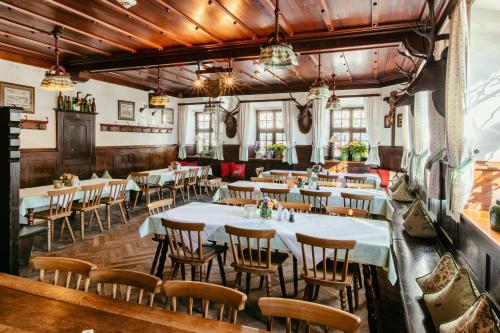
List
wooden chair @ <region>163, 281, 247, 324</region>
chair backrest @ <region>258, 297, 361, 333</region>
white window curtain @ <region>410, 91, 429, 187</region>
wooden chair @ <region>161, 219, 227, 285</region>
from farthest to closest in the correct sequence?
white window curtain @ <region>410, 91, 429, 187</region> < wooden chair @ <region>161, 219, 227, 285</region> < wooden chair @ <region>163, 281, 247, 324</region> < chair backrest @ <region>258, 297, 361, 333</region>

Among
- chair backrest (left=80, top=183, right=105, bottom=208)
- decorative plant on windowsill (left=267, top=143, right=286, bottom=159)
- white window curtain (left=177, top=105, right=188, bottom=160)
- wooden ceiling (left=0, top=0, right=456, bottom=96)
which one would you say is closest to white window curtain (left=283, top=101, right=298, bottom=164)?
decorative plant on windowsill (left=267, top=143, right=286, bottom=159)

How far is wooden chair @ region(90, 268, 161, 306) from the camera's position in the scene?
1.75 metres

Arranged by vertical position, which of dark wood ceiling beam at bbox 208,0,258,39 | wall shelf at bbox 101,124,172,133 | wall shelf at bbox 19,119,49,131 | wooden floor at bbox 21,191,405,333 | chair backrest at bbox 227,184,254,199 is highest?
dark wood ceiling beam at bbox 208,0,258,39

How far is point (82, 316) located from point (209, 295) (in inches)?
22.6

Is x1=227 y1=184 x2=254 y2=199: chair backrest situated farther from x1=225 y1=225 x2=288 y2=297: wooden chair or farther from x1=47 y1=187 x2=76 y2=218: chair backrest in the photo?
x1=47 y1=187 x2=76 y2=218: chair backrest

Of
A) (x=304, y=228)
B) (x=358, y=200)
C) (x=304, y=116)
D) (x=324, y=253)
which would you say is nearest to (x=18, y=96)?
(x=304, y=228)

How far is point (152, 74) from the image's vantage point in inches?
345

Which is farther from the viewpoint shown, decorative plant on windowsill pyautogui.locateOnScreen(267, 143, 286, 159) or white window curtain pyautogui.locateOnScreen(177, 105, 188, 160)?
white window curtain pyautogui.locateOnScreen(177, 105, 188, 160)

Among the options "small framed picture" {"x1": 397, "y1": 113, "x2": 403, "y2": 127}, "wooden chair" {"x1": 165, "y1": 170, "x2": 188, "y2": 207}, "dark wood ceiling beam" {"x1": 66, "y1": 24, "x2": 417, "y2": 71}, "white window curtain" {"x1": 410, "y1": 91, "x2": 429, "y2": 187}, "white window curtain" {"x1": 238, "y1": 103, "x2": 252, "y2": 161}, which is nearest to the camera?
"dark wood ceiling beam" {"x1": 66, "y1": 24, "x2": 417, "y2": 71}

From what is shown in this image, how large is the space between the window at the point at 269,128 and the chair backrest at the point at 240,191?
579 cm

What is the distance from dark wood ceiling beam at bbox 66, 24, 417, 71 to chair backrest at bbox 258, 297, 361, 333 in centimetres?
465

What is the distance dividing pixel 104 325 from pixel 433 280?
2490mm

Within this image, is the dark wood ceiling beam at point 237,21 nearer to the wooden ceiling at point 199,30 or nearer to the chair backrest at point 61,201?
the wooden ceiling at point 199,30

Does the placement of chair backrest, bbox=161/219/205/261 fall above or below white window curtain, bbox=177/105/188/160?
below
